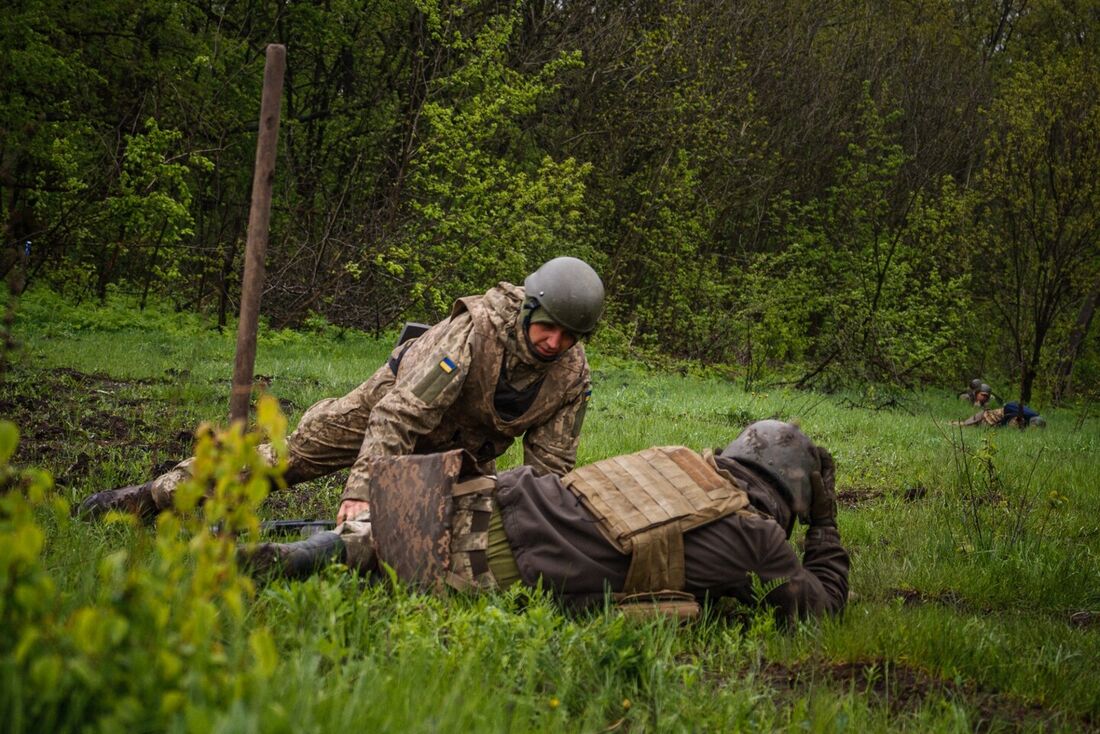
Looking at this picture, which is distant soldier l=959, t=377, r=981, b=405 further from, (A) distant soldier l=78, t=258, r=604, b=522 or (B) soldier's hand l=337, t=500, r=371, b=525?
(B) soldier's hand l=337, t=500, r=371, b=525

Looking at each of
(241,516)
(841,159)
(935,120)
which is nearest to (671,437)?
(241,516)

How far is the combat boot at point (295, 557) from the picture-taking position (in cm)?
368

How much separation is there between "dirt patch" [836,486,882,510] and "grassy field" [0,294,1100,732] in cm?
5

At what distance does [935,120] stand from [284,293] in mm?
19412

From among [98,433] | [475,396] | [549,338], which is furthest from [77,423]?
[549,338]

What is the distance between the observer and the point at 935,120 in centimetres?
2811

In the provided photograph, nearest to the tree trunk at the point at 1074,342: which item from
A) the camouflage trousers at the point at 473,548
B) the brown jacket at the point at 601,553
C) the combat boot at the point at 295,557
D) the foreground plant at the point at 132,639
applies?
the brown jacket at the point at 601,553

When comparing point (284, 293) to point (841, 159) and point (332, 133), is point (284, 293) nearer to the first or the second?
point (332, 133)

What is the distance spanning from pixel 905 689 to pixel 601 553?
50.4 inches

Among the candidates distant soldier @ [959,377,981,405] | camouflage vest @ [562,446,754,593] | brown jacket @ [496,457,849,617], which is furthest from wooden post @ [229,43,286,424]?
distant soldier @ [959,377,981,405]

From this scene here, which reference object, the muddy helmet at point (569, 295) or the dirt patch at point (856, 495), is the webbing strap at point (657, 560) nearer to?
the muddy helmet at point (569, 295)

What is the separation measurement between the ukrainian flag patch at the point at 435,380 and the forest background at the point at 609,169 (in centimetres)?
1235

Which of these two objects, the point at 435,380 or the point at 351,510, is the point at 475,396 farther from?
the point at 351,510

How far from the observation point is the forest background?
1848 cm
